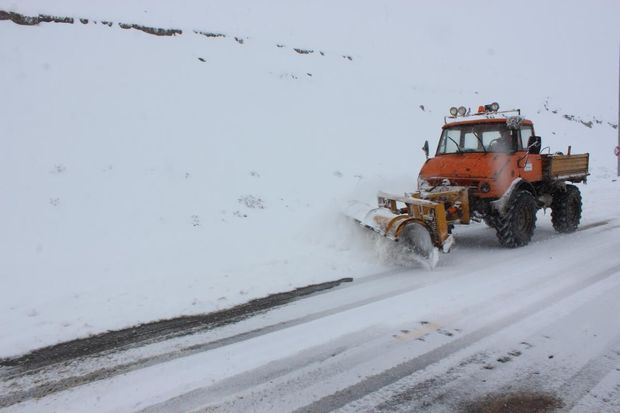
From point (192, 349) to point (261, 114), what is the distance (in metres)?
11.5

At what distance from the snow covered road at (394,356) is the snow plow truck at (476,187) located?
1.11 meters

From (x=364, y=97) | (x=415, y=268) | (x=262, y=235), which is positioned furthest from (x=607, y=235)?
(x=364, y=97)

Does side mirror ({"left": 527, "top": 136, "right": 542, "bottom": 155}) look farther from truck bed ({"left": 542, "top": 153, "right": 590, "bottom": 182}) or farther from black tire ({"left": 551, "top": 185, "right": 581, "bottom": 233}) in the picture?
black tire ({"left": 551, "top": 185, "right": 581, "bottom": 233})

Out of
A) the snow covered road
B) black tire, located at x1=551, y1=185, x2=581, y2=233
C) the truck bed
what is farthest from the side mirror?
the snow covered road

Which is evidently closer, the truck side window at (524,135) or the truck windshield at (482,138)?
the truck windshield at (482,138)

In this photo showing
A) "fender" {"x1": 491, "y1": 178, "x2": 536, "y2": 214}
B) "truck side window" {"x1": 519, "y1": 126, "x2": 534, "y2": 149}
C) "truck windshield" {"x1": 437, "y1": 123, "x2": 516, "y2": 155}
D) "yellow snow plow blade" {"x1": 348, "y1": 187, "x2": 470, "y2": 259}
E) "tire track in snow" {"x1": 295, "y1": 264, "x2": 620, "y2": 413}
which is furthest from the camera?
"truck side window" {"x1": 519, "y1": 126, "x2": 534, "y2": 149}

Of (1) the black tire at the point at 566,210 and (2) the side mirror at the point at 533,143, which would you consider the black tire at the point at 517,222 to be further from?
(1) the black tire at the point at 566,210

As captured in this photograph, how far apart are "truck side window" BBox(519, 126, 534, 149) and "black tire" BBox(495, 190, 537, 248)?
2.76ft

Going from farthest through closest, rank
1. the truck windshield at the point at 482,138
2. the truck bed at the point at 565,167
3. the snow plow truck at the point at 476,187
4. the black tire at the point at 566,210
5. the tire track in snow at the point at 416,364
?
the black tire at the point at 566,210 < the truck bed at the point at 565,167 < the truck windshield at the point at 482,138 < the snow plow truck at the point at 476,187 < the tire track in snow at the point at 416,364

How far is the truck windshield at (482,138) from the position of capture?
25.5 ft

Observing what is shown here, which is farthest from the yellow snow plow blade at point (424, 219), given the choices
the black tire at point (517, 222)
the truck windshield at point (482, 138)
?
the truck windshield at point (482, 138)

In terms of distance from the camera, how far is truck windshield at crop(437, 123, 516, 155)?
779 cm

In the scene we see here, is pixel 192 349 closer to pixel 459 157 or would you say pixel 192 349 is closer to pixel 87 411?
pixel 87 411

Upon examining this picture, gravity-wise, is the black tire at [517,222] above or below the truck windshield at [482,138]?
below
